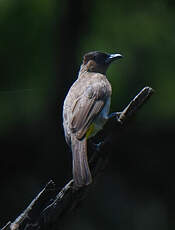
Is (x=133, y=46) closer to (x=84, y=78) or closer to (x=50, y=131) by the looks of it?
(x=50, y=131)

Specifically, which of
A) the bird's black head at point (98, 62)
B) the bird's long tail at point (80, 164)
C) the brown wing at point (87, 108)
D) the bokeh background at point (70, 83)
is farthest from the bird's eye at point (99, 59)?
the bokeh background at point (70, 83)

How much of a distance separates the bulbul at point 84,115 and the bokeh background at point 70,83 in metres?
2.04

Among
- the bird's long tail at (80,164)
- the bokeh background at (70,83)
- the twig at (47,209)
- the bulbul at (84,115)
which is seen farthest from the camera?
the bokeh background at (70,83)

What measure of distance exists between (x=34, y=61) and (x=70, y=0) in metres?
0.89

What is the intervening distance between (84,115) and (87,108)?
12cm

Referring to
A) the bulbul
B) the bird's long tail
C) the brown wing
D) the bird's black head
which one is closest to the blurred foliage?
the bird's black head

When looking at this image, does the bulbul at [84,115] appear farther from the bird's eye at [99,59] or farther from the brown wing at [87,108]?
the bird's eye at [99,59]

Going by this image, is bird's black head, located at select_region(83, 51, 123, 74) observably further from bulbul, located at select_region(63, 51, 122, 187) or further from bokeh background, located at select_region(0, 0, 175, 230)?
bokeh background, located at select_region(0, 0, 175, 230)

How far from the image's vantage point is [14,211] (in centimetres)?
704

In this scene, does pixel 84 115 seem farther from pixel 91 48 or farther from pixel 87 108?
pixel 91 48

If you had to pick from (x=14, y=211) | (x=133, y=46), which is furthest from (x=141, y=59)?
(x=14, y=211)

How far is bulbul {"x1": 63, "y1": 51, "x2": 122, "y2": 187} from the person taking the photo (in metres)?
3.87

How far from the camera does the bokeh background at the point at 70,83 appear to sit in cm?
710

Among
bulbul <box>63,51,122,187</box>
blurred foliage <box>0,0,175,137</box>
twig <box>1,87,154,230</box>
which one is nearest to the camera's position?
twig <box>1,87,154,230</box>
